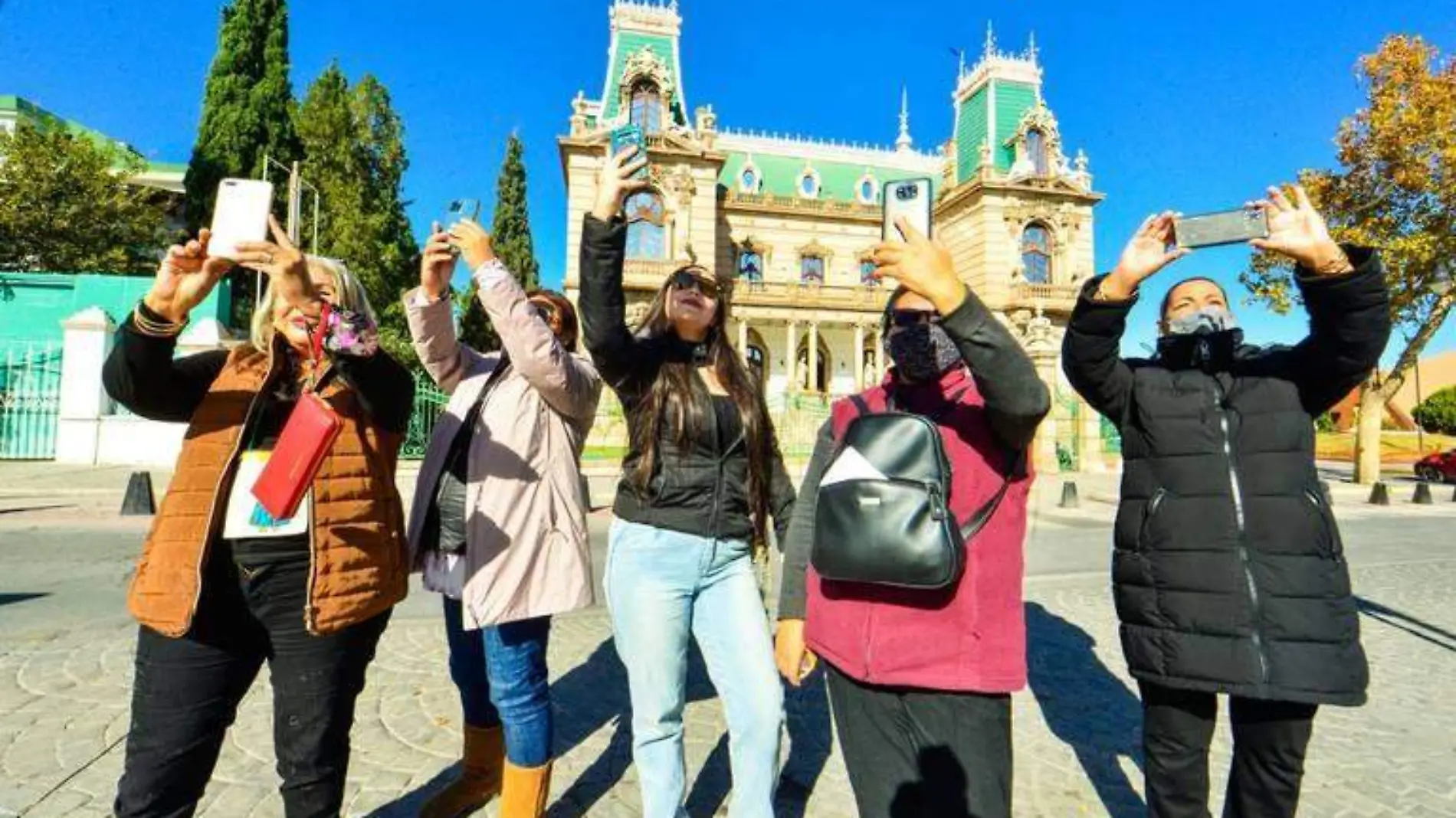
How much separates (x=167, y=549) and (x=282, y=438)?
19.2 inches

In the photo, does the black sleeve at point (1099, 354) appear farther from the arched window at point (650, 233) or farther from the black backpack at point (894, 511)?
the arched window at point (650, 233)

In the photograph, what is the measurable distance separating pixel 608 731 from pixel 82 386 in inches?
680

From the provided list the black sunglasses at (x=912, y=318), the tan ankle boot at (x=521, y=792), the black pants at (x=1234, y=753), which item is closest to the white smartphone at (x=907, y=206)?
the black sunglasses at (x=912, y=318)

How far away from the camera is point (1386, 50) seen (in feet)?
53.3

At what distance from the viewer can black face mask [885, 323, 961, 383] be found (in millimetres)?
2033

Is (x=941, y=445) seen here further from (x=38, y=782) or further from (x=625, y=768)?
(x=38, y=782)

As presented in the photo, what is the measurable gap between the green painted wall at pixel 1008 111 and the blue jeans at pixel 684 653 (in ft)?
122

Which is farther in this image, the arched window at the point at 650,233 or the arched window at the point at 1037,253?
the arched window at the point at 1037,253

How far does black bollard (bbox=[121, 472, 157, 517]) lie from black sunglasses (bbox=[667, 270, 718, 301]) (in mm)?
11049

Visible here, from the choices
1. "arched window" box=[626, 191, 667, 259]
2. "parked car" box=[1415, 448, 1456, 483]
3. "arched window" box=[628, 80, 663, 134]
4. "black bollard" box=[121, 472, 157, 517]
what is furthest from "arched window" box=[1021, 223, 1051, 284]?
"black bollard" box=[121, 472, 157, 517]

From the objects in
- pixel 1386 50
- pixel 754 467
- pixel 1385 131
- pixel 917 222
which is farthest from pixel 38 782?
pixel 1386 50

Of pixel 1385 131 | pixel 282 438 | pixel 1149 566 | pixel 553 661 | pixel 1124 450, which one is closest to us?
pixel 282 438

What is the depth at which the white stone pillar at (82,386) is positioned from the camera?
49.3 ft

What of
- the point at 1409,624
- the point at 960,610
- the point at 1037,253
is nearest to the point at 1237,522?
the point at 960,610
